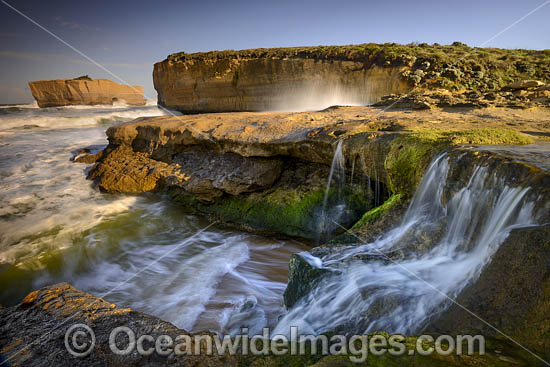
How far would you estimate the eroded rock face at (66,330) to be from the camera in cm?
181

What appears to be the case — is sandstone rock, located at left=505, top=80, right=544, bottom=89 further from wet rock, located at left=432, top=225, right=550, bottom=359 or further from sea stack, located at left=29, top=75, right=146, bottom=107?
sea stack, located at left=29, top=75, right=146, bottom=107

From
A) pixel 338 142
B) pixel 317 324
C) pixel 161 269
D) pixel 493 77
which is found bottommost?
pixel 161 269

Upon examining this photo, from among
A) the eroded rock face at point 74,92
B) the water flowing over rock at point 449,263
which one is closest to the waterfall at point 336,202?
the water flowing over rock at point 449,263

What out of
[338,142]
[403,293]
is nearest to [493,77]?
[338,142]

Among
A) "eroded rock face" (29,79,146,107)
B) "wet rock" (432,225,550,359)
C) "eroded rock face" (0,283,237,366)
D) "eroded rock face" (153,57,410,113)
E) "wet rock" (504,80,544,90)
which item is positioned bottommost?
"eroded rock face" (0,283,237,366)

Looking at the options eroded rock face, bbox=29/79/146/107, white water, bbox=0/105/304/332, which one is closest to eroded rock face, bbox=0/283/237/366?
white water, bbox=0/105/304/332

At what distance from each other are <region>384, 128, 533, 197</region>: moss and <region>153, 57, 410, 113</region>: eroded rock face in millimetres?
6625

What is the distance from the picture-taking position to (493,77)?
27.2 feet

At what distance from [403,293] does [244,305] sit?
2.14 metres

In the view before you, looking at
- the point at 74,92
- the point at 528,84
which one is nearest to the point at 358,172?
the point at 528,84

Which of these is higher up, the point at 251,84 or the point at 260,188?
the point at 251,84

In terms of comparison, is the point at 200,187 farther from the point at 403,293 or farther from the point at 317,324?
the point at 403,293

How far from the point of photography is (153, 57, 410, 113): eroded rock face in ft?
35.5

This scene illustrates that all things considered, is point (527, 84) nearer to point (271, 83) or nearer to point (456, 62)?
point (456, 62)
